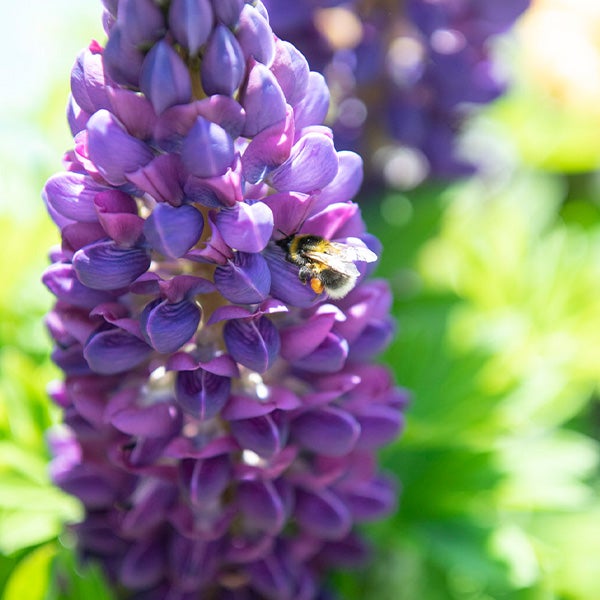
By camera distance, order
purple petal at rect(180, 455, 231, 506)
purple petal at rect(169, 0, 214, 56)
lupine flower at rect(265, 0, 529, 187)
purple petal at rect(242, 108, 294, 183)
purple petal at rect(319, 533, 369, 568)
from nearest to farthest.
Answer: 1. purple petal at rect(169, 0, 214, 56)
2. purple petal at rect(242, 108, 294, 183)
3. purple petal at rect(180, 455, 231, 506)
4. purple petal at rect(319, 533, 369, 568)
5. lupine flower at rect(265, 0, 529, 187)

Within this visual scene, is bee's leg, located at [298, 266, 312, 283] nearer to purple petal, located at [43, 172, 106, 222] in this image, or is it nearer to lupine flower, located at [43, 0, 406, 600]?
lupine flower, located at [43, 0, 406, 600]

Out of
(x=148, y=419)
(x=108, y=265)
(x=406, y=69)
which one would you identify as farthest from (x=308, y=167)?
(x=406, y=69)

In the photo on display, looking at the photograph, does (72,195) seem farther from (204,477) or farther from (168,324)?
(204,477)

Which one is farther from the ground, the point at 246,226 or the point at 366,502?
the point at 246,226

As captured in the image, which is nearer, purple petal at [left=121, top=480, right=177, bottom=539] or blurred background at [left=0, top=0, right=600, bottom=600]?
purple petal at [left=121, top=480, right=177, bottom=539]

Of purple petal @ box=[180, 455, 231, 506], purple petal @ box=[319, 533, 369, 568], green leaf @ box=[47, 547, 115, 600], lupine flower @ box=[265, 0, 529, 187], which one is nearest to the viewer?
purple petal @ box=[180, 455, 231, 506]

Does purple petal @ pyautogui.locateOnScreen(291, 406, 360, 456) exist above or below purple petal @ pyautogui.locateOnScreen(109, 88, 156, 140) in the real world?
below

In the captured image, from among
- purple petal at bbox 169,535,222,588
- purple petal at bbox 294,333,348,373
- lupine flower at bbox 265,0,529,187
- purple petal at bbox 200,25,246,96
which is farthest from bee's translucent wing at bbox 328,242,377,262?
lupine flower at bbox 265,0,529,187
